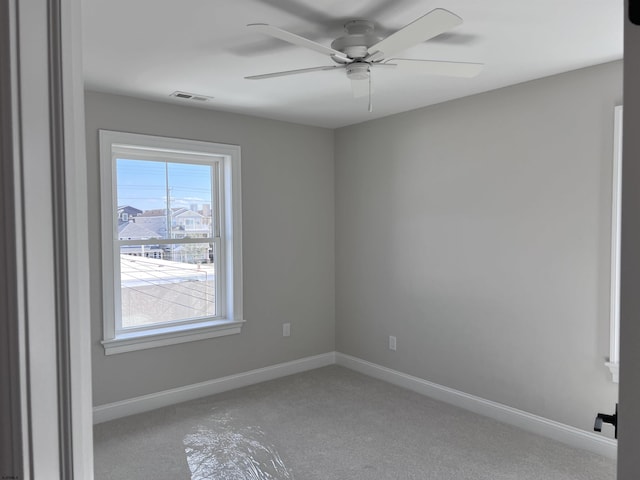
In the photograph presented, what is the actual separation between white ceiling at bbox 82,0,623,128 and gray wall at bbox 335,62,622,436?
0.29 metres

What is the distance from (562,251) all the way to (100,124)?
10.7ft

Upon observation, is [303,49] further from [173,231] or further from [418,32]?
[173,231]

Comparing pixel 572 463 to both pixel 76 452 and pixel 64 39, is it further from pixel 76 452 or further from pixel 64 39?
pixel 64 39

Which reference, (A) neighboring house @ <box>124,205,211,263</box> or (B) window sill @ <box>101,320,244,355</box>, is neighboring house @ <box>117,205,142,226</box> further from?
(B) window sill @ <box>101,320,244,355</box>

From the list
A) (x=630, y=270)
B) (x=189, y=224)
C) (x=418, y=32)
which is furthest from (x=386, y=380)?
(x=630, y=270)

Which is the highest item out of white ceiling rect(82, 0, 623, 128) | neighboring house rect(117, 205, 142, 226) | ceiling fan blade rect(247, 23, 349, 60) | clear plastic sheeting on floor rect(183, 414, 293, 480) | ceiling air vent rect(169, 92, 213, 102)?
ceiling air vent rect(169, 92, 213, 102)

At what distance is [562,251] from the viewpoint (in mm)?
2934

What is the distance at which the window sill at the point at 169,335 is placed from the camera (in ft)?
11.0

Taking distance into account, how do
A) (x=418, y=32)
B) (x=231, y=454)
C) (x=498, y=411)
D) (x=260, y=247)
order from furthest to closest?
1. (x=260, y=247)
2. (x=498, y=411)
3. (x=231, y=454)
4. (x=418, y=32)

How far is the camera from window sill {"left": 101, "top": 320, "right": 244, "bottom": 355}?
334cm

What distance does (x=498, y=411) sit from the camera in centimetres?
329

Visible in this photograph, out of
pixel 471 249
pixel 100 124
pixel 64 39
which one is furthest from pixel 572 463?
pixel 100 124

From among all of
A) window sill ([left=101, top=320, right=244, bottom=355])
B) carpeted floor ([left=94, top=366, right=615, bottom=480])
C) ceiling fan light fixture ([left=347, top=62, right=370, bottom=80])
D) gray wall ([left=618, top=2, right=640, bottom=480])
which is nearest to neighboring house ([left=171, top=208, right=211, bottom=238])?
window sill ([left=101, top=320, right=244, bottom=355])

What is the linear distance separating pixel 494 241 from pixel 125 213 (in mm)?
2764
